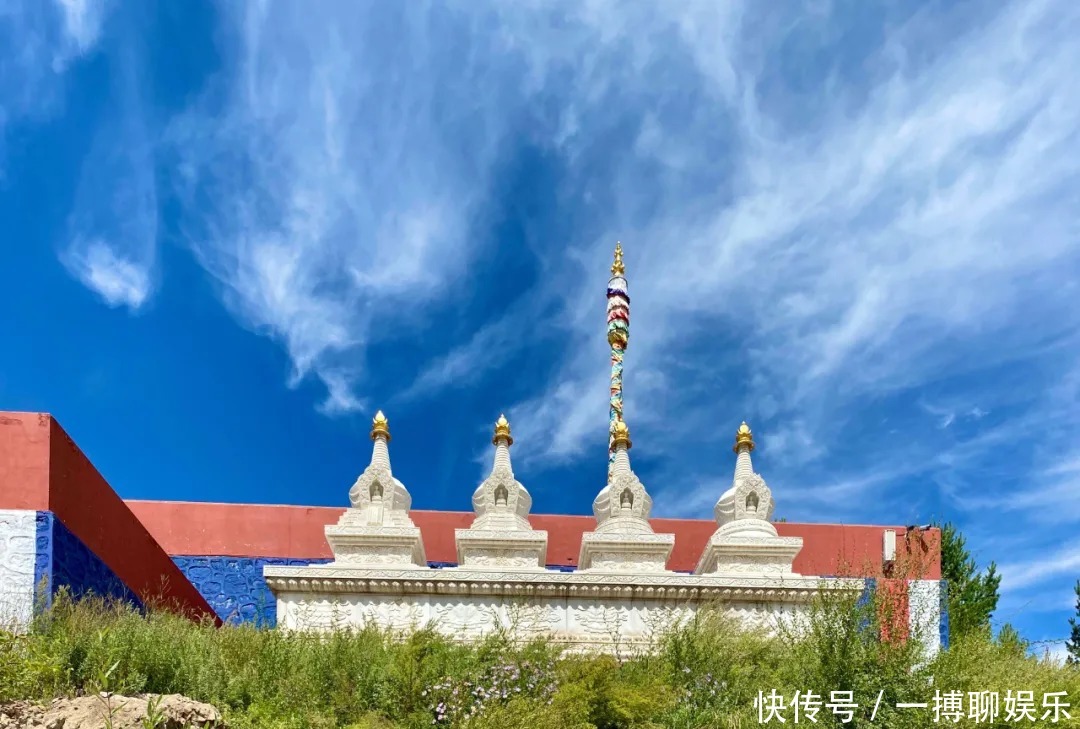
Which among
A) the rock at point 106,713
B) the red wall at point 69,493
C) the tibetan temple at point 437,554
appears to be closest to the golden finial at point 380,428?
the tibetan temple at point 437,554

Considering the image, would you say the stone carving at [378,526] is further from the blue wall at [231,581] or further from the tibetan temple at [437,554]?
the blue wall at [231,581]

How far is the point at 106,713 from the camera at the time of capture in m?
6.30

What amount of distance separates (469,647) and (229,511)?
27.9 ft

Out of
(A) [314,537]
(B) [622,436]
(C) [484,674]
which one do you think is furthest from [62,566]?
(B) [622,436]

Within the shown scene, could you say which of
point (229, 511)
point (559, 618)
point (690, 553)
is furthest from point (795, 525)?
point (229, 511)

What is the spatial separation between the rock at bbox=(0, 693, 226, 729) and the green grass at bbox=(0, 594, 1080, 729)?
0.29m

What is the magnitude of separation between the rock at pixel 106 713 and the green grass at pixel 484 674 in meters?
0.29

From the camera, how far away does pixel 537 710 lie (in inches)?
303

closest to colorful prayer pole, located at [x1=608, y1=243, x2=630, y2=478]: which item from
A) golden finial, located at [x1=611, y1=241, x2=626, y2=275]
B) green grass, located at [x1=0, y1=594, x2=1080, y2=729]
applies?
golden finial, located at [x1=611, y1=241, x2=626, y2=275]

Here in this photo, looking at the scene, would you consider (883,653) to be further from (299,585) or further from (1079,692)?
(299,585)

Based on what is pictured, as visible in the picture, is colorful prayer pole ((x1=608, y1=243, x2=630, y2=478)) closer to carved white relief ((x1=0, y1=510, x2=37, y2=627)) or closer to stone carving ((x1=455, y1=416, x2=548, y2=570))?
stone carving ((x1=455, y1=416, x2=548, y2=570))

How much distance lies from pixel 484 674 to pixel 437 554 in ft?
27.7

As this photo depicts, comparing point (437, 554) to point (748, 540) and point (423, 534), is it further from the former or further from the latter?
point (748, 540)

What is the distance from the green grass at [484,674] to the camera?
24.0 ft
